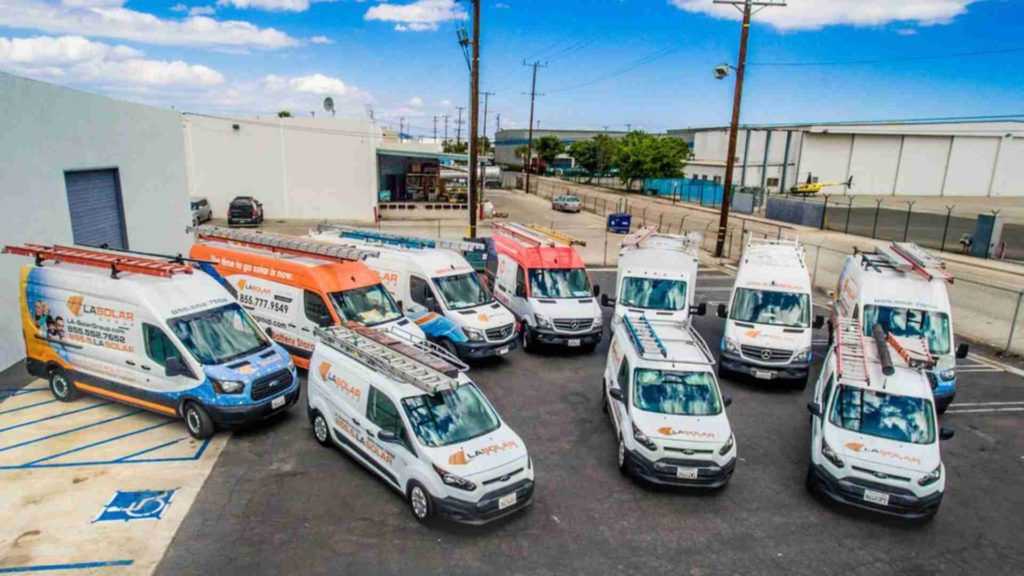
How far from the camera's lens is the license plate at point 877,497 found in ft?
27.8

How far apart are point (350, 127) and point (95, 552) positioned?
3344cm

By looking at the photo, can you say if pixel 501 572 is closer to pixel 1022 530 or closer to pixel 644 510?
pixel 644 510

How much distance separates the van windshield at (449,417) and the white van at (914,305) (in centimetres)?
902

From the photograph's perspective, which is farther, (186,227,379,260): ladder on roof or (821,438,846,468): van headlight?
(186,227,379,260): ladder on roof

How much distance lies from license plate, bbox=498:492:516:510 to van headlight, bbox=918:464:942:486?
18.7 ft

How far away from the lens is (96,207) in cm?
1784

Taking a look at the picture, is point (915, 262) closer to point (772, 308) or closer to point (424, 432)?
point (772, 308)

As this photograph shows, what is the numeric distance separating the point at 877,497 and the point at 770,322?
5.80 meters

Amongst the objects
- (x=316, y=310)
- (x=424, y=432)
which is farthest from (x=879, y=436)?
(x=316, y=310)

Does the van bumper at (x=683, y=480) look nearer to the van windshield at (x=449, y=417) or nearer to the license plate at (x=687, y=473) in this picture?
the license plate at (x=687, y=473)

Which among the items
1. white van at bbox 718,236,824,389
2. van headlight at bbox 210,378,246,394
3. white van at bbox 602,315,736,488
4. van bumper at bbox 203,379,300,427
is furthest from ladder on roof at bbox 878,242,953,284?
van headlight at bbox 210,378,246,394

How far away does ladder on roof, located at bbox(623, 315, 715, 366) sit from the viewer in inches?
402

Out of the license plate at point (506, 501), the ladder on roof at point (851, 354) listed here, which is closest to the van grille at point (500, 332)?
the license plate at point (506, 501)

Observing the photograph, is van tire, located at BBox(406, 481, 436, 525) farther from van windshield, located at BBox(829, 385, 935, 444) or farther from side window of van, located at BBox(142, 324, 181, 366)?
van windshield, located at BBox(829, 385, 935, 444)
